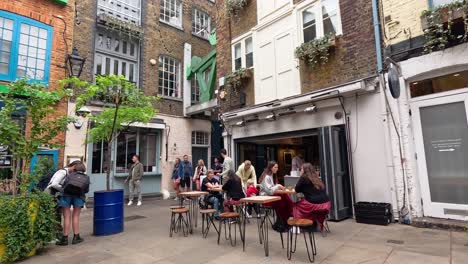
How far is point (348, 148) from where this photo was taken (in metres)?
7.48

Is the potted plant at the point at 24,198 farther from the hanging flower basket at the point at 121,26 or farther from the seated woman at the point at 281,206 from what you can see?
the hanging flower basket at the point at 121,26

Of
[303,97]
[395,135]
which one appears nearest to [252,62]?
[303,97]

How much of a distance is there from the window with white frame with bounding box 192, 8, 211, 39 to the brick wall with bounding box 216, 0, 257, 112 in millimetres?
3805

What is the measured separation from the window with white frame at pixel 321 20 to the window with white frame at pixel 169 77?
7.72 m

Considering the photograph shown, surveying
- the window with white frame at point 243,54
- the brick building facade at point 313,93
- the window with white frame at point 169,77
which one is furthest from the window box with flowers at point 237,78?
the window with white frame at point 169,77

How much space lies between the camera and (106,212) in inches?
256

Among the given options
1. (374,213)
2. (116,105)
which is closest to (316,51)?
(374,213)

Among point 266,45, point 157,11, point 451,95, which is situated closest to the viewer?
point 451,95

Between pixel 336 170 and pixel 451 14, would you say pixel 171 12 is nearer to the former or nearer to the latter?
pixel 336 170

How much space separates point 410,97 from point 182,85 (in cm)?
1063

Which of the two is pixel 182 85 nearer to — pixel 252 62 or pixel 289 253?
pixel 252 62

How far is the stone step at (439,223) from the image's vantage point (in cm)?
556

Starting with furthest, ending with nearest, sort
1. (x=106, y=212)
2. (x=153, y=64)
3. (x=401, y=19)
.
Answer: (x=153, y=64) < (x=401, y=19) < (x=106, y=212)

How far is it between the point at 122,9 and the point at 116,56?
2.27m
